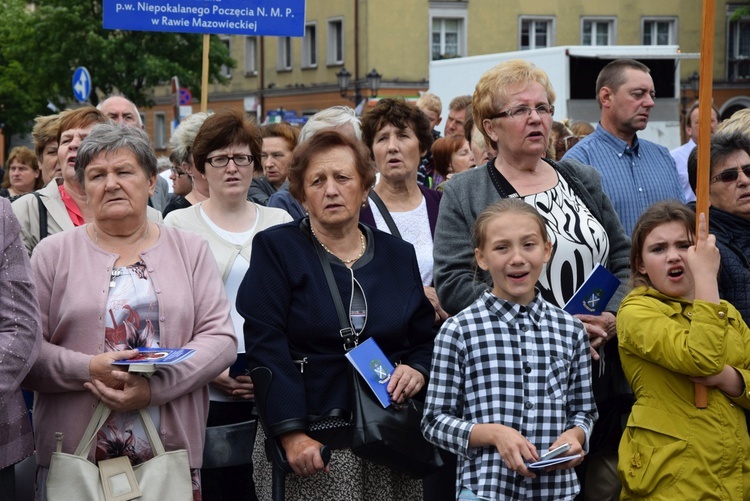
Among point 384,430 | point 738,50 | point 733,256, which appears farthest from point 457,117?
point 738,50

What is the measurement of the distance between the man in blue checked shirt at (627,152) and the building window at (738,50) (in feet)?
133

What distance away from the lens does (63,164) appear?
19.8 feet

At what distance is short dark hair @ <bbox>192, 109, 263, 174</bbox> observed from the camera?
6008 millimetres

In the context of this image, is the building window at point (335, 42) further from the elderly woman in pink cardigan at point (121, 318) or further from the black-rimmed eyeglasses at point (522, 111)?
the elderly woman in pink cardigan at point (121, 318)

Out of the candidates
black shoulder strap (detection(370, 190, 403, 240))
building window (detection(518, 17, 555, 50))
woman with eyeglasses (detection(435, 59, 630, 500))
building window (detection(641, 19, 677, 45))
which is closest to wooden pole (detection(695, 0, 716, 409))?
woman with eyeglasses (detection(435, 59, 630, 500))

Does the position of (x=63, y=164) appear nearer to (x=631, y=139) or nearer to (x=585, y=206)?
(x=585, y=206)

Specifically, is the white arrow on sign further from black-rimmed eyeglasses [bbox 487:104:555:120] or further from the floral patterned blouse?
the floral patterned blouse

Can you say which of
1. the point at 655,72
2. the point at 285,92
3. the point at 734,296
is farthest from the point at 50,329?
the point at 285,92

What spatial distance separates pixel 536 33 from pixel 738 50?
8320 millimetres

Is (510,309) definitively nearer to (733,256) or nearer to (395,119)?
(733,256)

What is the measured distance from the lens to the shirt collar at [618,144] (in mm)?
7039

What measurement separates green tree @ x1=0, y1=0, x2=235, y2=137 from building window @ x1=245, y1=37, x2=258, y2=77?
889cm

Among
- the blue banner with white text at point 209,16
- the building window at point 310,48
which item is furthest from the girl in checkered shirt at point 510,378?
the building window at point 310,48

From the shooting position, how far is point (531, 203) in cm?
522
